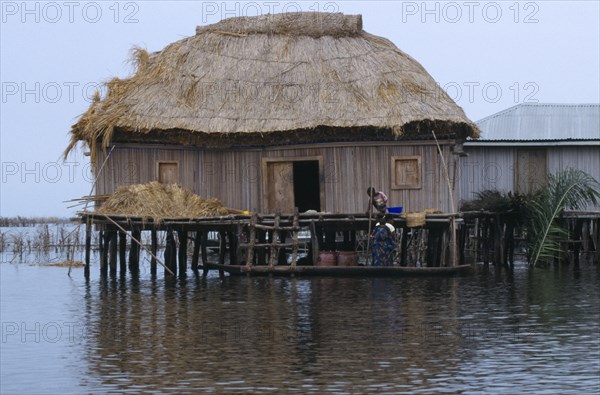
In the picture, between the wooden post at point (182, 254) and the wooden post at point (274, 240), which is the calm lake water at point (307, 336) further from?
the wooden post at point (182, 254)

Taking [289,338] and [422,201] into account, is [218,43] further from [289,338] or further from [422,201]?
[289,338]

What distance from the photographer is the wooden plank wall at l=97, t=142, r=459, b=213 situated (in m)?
32.9

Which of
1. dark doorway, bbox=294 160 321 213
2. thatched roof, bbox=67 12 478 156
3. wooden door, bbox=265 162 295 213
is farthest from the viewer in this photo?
dark doorway, bbox=294 160 321 213

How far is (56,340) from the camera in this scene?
2098cm

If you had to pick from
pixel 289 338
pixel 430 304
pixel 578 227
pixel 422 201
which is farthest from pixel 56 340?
pixel 578 227

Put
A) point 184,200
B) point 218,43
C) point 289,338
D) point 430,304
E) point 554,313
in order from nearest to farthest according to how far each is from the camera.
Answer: point 289,338
point 554,313
point 430,304
point 184,200
point 218,43

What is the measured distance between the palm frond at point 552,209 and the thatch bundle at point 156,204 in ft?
31.2

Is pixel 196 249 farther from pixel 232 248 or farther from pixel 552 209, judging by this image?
pixel 552 209

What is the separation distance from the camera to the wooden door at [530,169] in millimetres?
39531

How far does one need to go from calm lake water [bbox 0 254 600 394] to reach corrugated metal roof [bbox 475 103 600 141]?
28.3 ft

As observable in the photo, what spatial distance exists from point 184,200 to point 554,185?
12.4 m

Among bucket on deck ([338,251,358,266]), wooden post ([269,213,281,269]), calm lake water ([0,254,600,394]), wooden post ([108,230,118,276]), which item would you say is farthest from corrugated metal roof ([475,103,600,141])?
wooden post ([108,230,118,276])

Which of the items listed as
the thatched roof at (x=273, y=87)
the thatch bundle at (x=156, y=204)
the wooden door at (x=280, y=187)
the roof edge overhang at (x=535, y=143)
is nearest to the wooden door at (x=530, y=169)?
the roof edge overhang at (x=535, y=143)

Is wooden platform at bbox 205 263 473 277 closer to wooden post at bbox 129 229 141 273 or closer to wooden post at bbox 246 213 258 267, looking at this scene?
wooden post at bbox 246 213 258 267
